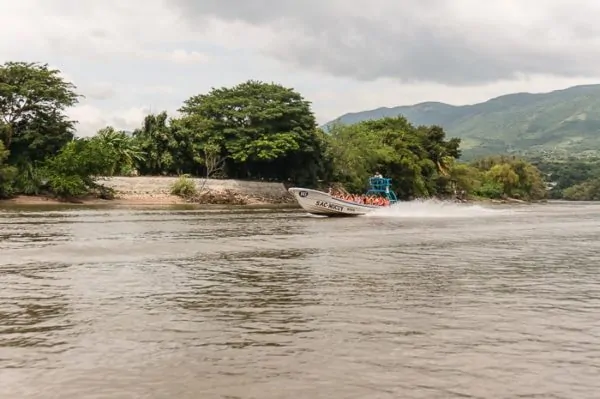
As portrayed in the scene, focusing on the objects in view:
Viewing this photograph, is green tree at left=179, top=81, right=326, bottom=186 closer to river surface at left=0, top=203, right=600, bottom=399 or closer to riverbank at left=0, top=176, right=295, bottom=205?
riverbank at left=0, top=176, right=295, bottom=205

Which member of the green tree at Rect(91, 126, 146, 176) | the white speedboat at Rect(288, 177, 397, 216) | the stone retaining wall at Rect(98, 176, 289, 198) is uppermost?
the green tree at Rect(91, 126, 146, 176)

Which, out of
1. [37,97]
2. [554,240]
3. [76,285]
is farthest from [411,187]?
[76,285]

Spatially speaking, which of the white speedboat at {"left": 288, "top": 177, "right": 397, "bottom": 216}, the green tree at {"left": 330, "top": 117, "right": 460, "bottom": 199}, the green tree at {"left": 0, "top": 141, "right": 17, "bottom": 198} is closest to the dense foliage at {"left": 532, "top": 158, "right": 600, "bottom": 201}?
the green tree at {"left": 330, "top": 117, "right": 460, "bottom": 199}

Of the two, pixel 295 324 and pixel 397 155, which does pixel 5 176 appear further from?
pixel 397 155

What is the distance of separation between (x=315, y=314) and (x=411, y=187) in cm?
8127

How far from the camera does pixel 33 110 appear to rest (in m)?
59.2

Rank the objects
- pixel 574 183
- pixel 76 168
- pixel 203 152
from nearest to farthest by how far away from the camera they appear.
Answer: pixel 76 168
pixel 203 152
pixel 574 183

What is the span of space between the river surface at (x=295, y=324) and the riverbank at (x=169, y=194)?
3740 centimetres

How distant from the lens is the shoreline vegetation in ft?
185

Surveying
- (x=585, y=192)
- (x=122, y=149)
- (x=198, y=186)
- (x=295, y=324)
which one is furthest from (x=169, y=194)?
(x=585, y=192)

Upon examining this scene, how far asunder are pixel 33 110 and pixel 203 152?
1815cm

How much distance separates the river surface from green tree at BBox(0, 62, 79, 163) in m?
41.2

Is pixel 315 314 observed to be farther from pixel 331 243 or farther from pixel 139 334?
pixel 331 243

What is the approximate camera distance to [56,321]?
32.1 ft
